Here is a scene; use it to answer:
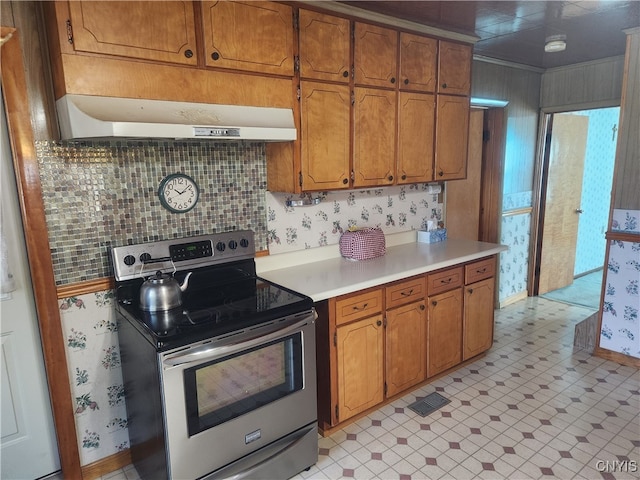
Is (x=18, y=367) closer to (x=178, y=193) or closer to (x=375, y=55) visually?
(x=178, y=193)

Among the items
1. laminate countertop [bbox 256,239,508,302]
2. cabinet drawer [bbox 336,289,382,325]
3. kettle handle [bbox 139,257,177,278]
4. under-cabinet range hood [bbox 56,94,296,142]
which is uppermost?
under-cabinet range hood [bbox 56,94,296,142]

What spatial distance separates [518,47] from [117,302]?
3.44 metres

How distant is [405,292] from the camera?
2.62 meters

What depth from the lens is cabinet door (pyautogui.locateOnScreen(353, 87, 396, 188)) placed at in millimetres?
2582

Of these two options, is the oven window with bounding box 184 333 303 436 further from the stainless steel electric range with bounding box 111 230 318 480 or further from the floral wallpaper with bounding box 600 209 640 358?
the floral wallpaper with bounding box 600 209 640 358

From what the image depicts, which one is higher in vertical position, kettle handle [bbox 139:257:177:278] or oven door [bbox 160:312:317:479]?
kettle handle [bbox 139:257:177:278]

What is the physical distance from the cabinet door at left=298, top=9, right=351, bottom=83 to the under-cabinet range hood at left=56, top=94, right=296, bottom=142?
398 mm

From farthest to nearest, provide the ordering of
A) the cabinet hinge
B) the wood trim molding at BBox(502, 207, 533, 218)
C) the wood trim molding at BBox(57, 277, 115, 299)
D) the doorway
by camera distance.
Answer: the doorway < the wood trim molding at BBox(502, 207, 533, 218) < the wood trim molding at BBox(57, 277, 115, 299) < the cabinet hinge

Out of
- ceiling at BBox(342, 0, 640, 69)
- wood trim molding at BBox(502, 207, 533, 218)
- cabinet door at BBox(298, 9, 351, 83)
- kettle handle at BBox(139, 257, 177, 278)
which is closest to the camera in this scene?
kettle handle at BBox(139, 257, 177, 278)

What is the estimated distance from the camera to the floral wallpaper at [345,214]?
2.65 metres

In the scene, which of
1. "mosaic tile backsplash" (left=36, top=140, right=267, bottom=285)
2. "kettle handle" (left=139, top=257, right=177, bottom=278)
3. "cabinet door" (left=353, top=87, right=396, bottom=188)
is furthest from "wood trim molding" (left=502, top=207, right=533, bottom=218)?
"kettle handle" (left=139, top=257, right=177, bottom=278)

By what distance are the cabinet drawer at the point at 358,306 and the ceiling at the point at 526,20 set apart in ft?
5.40

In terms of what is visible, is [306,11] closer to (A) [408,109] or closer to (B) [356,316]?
(A) [408,109]

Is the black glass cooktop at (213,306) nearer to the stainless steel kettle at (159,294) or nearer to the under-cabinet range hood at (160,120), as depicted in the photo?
Result: the stainless steel kettle at (159,294)
